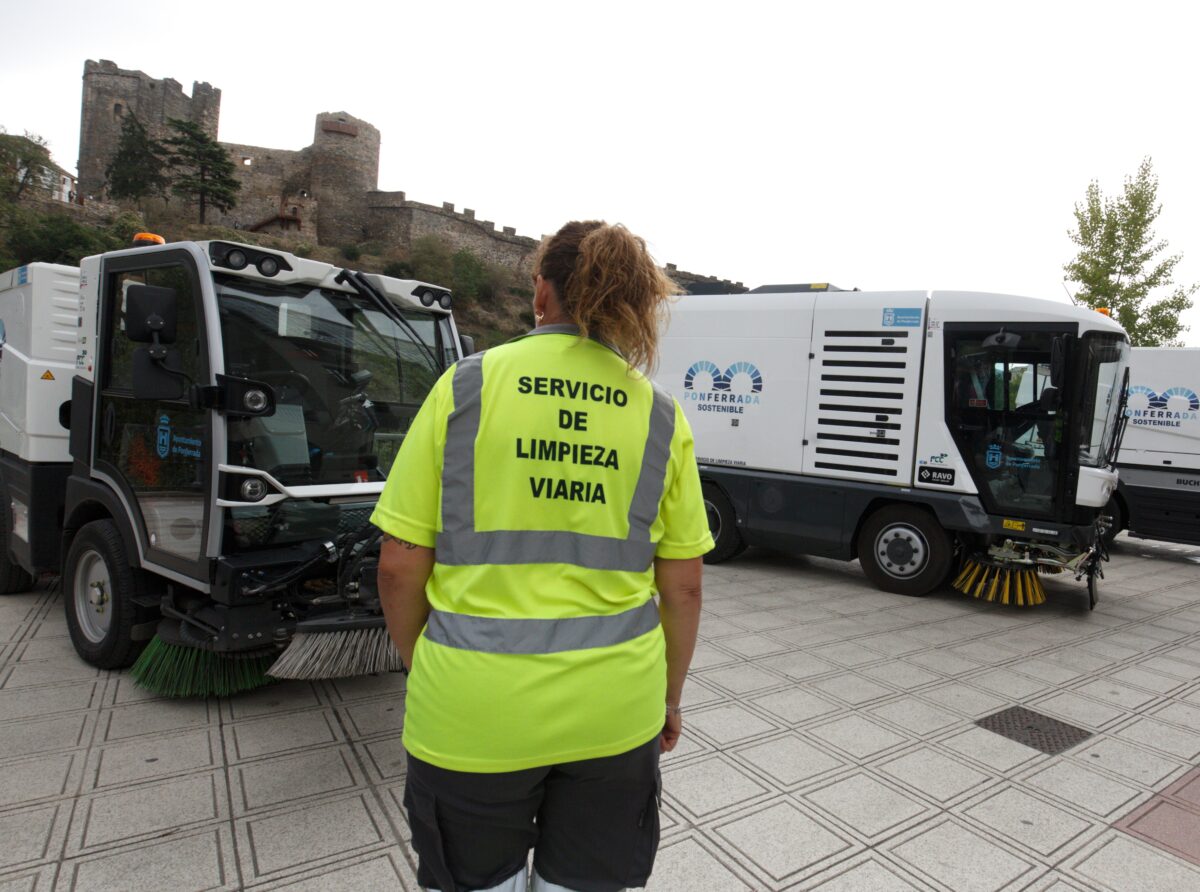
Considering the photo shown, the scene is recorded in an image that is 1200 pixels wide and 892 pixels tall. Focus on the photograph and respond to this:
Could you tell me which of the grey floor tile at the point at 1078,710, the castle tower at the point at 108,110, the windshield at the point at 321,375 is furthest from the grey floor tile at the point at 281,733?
the castle tower at the point at 108,110

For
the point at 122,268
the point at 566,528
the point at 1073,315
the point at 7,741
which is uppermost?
the point at 1073,315

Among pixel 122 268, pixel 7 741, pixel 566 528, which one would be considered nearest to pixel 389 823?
pixel 7 741

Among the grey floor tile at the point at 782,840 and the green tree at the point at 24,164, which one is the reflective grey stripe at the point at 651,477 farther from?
the green tree at the point at 24,164

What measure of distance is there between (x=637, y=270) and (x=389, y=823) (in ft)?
8.36

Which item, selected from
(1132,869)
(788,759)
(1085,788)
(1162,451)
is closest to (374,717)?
(788,759)

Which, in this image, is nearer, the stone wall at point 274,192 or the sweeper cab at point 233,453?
the sweeper cab at point 233,453

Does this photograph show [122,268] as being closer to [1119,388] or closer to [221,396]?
[221,396]

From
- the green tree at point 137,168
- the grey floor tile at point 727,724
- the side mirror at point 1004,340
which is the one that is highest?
the green tree at point 137,168

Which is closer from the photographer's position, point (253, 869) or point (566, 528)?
point (566, 528)

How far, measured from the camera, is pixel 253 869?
2.74 m

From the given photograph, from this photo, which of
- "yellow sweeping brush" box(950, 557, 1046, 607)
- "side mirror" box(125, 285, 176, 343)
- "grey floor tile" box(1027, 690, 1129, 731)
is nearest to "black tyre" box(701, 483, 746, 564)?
"yellow sweeping brush" box(950, 557, 1046, 607)

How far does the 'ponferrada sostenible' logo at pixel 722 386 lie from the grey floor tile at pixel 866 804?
502 cm

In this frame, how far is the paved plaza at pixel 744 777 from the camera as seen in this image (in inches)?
113

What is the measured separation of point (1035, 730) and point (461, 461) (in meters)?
4.35
